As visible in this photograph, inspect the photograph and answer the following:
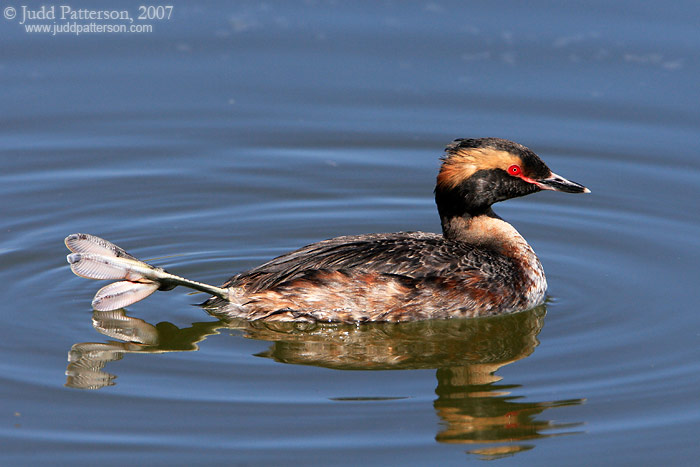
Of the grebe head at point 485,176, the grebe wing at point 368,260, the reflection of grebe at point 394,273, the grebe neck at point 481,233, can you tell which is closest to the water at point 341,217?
the reflection of grebe at point 394,273

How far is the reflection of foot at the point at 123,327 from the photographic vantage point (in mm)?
9023

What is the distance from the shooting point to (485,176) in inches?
386

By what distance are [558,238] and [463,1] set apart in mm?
4364

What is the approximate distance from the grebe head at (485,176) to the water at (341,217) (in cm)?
89

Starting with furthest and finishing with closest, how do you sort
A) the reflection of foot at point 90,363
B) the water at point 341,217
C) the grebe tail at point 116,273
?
the grebe tail at point 116,273
the reflection of foot at point 90,363
the water at point 341,217

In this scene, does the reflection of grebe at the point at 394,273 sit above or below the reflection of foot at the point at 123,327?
above

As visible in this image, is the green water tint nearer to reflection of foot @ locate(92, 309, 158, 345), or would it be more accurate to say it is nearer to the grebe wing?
reflection of foot @ locate(92, 309, 158, 345)

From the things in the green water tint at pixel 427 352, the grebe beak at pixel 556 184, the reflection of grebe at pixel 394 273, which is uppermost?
the grebe beak at pixel 556 184

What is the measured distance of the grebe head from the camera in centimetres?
975

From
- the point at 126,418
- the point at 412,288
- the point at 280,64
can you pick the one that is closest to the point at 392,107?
the point at 280,64

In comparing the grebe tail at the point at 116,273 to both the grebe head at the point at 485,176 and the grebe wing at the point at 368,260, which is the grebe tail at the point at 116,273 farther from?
the grebe head at the point at 485,176

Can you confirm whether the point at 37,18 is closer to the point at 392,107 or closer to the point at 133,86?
the point at 133,86

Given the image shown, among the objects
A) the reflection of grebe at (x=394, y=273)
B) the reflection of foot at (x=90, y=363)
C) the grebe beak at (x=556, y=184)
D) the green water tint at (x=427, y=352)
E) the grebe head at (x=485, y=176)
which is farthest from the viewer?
the grebe beak at (x=556, y=184)

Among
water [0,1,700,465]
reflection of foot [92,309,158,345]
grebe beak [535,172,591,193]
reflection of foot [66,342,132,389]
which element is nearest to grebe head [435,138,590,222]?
grebe beak [535,172,591,193]
